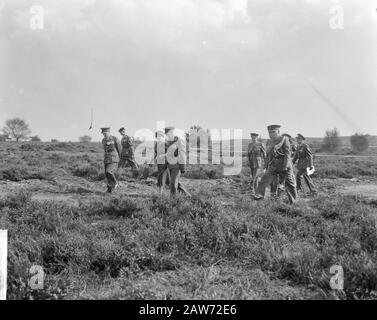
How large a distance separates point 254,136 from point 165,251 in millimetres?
8145

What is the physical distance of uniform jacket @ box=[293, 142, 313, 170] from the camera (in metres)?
11.8

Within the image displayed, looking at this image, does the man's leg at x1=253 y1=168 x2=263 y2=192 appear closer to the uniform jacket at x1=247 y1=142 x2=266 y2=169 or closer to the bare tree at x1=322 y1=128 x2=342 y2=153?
the uniform jacket at x1=247 y1=142 x2=266 y2=169

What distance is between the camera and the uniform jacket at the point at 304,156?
1180cm

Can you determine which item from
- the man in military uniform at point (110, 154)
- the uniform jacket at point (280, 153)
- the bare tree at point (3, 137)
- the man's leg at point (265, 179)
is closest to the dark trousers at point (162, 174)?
the man in military uniform at point (110, 154)

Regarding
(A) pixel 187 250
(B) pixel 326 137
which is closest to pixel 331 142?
(B) pixel 326 137

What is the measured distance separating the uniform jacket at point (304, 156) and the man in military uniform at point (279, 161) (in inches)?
124

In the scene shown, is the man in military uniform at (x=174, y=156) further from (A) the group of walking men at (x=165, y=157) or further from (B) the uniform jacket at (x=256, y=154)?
(B) the uniform jacket at (x=256, y=154)

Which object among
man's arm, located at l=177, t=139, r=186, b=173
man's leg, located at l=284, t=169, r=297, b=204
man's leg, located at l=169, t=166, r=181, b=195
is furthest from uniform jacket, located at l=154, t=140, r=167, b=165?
man's leg, located at l=284, t=169, r=297, b=204

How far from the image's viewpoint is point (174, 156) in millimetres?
9156

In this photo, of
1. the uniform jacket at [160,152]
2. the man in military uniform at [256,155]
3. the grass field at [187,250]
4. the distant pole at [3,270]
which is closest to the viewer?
the distant pole at [3,270]

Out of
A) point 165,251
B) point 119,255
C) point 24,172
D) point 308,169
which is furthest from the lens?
point 24,172
